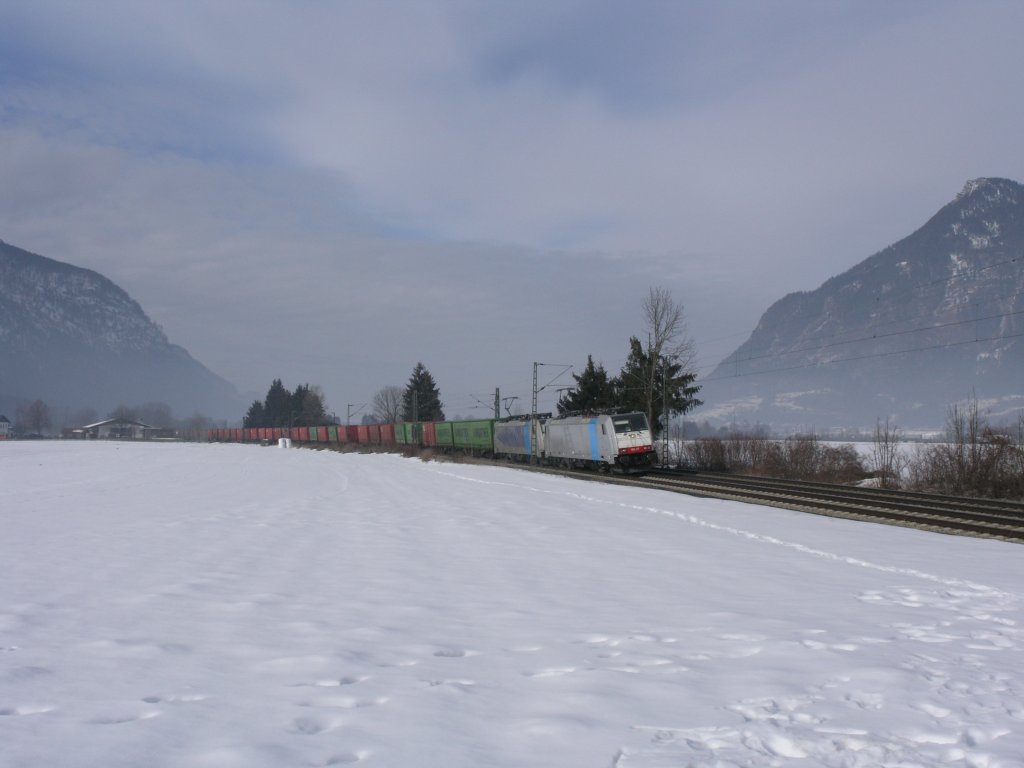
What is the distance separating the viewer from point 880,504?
19875 millimetres

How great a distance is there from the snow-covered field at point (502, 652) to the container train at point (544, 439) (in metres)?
22.2

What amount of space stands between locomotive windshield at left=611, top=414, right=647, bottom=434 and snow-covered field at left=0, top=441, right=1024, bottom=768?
2221cm

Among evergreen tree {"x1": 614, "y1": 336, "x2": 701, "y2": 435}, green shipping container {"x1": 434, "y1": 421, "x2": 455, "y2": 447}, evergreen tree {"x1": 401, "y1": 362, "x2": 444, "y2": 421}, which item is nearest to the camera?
evergreen tree {"x1": 614, "y1": 336, "x2": 701, "y2": 435}

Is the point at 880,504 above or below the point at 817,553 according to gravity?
below

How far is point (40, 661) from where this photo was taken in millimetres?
5027

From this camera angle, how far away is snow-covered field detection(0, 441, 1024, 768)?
12.5 feet

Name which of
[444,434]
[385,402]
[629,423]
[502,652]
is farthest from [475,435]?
[385,402]

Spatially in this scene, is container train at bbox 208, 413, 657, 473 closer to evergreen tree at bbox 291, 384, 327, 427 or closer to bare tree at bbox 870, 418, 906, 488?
bare tree at bbox 870, 418, 906, 488

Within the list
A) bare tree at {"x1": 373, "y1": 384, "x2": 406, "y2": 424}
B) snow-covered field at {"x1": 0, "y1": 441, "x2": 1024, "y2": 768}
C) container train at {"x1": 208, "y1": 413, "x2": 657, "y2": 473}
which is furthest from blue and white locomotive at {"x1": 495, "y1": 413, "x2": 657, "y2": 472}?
bare tree at {"x1": 373, "y1": 384, "x2": 406, "y2": 424}

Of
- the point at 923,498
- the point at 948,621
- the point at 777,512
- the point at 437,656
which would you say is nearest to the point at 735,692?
the point at 437,656

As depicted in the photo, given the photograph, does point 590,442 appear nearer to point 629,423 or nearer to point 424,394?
point 629,423

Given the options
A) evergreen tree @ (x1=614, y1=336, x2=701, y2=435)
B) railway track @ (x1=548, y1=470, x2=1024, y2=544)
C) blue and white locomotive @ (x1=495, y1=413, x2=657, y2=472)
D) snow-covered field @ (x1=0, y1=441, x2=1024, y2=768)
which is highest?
evergreen tree @ (x1=614, y1=336, x2=701, y2=435)

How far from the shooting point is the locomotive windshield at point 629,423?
3381 centimetres

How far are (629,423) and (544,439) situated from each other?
32.5ft
